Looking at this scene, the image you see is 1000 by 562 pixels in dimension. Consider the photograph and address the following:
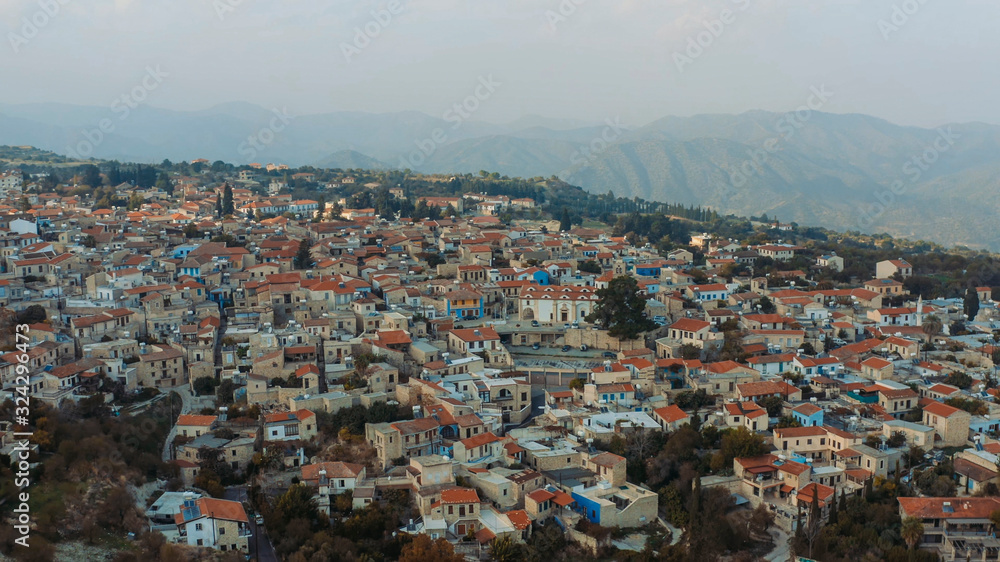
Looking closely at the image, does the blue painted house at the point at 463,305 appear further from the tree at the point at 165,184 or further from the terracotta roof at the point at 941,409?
the tree at the point at 165,184

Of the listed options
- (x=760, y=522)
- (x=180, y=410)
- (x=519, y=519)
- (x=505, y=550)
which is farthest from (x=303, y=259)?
(x=760, y=522)

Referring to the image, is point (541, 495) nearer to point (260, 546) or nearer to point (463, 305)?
point (260, 546)

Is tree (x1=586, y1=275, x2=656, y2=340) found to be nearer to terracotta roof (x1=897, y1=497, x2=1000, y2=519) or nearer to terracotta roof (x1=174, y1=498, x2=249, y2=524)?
terracotta roof (x1=897, y1=497, x2=1000, y2=519)

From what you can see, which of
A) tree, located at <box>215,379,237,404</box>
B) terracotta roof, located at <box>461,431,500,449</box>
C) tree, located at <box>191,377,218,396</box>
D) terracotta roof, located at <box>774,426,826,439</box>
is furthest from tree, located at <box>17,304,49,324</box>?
terracotta roof, located at <box>774,426,826,439</box>

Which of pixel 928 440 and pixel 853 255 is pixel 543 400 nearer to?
pixel 928 440

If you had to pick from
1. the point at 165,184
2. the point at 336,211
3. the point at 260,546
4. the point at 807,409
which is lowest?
the point at 260,546

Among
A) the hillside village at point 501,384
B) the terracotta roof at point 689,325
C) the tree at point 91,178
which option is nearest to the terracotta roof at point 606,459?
the hillside village at point 501,384
